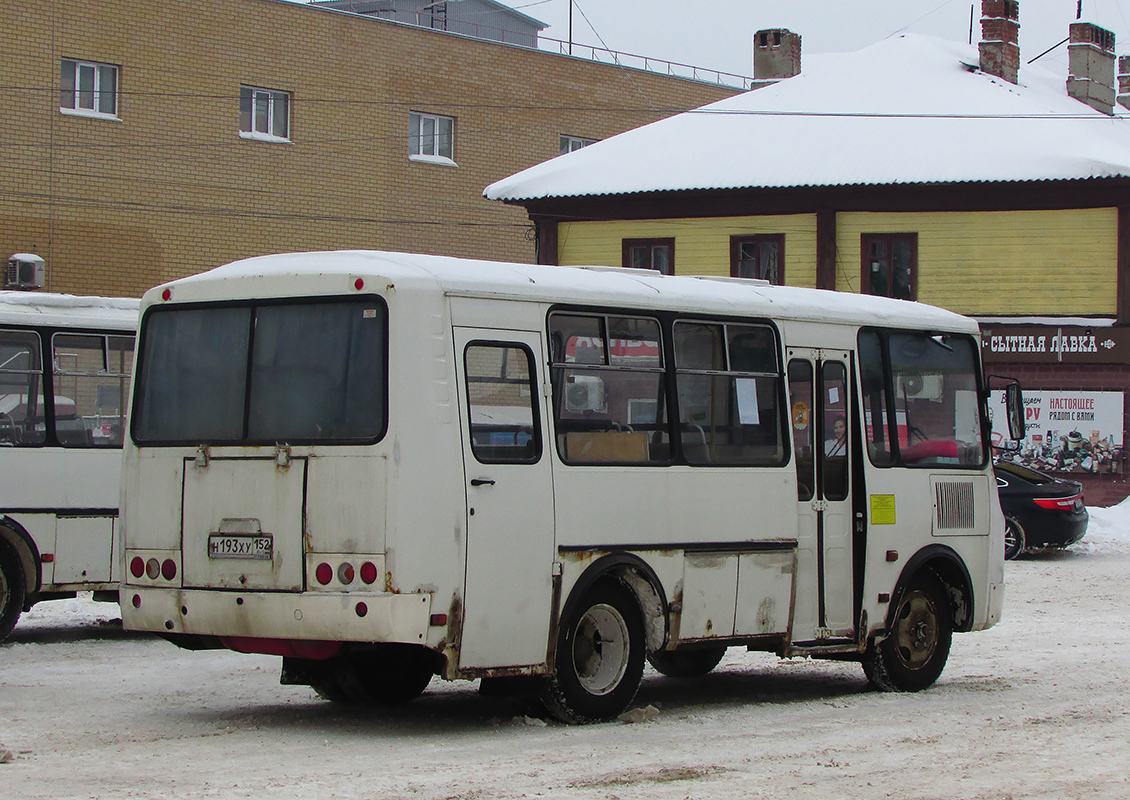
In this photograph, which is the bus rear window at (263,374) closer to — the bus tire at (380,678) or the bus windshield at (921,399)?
the bus tire at (380,678)

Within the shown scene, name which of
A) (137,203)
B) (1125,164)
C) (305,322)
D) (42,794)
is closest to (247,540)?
(305,322)

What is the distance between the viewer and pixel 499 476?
9383mm

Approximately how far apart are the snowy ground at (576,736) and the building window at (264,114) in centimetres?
2467

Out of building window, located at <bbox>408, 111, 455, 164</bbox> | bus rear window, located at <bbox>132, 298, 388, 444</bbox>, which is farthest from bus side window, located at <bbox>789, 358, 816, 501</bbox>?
building window, located at <bbox>408, 111, 455, 164</bbox>

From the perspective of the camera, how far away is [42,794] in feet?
24.3

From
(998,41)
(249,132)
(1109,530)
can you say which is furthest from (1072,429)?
(249,132)

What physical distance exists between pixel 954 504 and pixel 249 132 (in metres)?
27.7

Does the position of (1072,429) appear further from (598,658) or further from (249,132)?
(598,658)

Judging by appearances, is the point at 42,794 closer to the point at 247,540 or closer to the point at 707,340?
the point at 247,540

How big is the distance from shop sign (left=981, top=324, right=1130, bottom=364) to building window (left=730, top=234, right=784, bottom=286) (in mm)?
4252

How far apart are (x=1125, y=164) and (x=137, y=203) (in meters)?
19.3

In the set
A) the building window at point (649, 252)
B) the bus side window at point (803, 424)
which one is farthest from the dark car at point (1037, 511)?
the bus side window at point (803, 424)

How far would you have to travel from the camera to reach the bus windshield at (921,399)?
39.8ft

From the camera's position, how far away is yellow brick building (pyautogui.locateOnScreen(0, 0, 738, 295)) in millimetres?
34250
